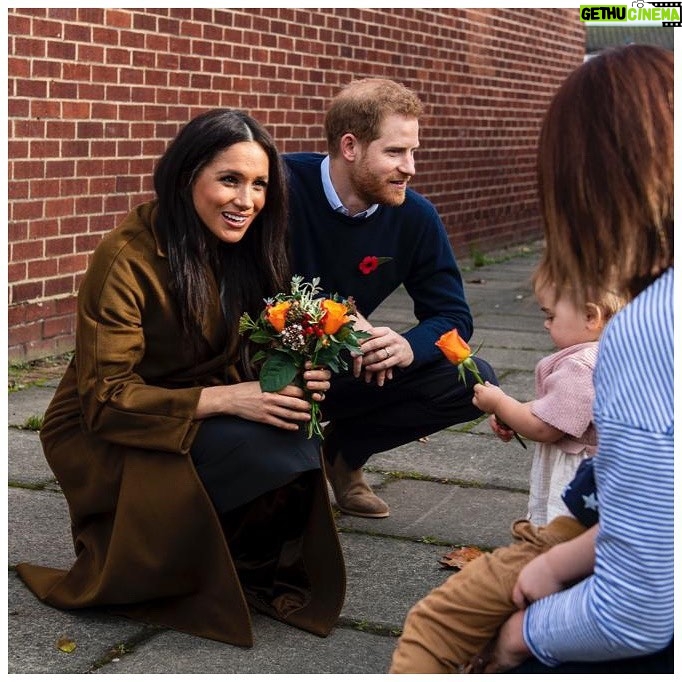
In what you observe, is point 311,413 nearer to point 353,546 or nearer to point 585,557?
→ point 353,546

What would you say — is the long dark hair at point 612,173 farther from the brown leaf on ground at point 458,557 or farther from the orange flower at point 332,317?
the brown leaf on ground at point 458,557

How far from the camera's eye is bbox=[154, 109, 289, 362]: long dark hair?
151 inches

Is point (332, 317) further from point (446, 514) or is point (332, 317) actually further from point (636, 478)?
point (636, 478)

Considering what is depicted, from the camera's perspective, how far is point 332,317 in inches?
147

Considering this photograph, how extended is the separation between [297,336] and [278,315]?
3.3 inches

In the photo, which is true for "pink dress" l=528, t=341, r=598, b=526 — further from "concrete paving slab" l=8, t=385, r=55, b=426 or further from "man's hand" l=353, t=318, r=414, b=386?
"concrete paving slab" l=8, t=385, r=55, b=426

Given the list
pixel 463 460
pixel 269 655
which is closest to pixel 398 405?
pixel 463 460

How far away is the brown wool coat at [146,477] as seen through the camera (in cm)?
370

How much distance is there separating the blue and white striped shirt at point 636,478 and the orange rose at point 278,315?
161 centimetres

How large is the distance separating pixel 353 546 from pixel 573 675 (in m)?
2.19

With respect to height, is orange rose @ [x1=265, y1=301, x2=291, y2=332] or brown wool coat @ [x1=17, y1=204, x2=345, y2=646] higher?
orange rose @ [x1=265, y1=301, x2=291, y2=332]

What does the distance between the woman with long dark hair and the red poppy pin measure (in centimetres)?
76

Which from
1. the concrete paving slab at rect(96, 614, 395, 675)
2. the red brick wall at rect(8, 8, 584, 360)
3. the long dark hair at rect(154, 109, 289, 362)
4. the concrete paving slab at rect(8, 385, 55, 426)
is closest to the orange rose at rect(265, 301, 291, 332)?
the long dark hair at rect(154, 109, 289, 362)

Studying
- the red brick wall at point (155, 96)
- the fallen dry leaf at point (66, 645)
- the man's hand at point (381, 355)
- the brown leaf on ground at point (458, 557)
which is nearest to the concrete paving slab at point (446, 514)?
the brown leaf on ground at point (458, 557)
